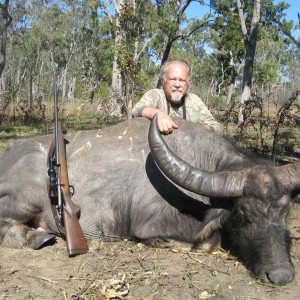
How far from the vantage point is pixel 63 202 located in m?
4.28

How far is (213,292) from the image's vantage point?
11.2 ft

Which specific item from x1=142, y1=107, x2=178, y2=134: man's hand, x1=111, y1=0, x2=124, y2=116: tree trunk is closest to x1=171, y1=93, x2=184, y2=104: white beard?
x1=142, y1=107, x2=178, y2=134: man's hand

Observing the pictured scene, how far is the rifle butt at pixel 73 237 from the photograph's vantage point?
402 cm

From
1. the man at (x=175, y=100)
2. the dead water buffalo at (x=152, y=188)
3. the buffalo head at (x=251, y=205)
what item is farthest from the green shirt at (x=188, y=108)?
the buffalo head at (x=251, y=205)

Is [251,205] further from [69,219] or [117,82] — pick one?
[117,82]

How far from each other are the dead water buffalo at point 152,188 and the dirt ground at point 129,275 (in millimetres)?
160

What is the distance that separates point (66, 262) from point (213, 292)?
1439 millimetres

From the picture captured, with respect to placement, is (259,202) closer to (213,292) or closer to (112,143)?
(213,292)

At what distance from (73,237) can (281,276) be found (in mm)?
1905

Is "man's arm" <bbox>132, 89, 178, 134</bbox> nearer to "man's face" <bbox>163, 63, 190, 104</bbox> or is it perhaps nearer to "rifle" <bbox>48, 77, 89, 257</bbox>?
"man's face" <bbox>163, 63, 190, 104</bbox>

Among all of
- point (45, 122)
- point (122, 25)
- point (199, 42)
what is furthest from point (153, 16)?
point (199, 42)

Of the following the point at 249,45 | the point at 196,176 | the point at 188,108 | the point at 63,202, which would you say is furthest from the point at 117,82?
the point at 196,176

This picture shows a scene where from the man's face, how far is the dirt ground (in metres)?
2.00

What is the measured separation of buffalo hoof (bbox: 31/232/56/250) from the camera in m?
4.32
